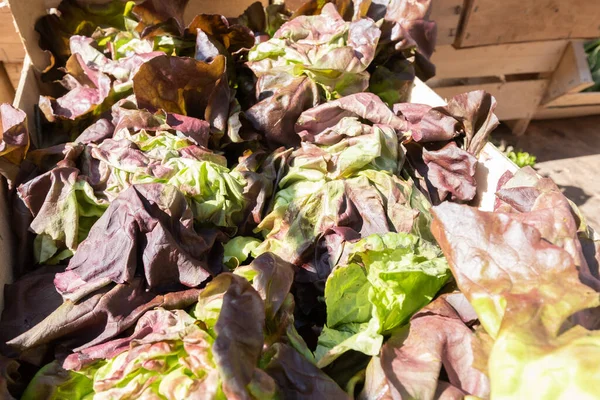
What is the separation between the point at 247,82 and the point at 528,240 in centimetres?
129

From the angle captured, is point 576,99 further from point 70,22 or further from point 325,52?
point 70,22

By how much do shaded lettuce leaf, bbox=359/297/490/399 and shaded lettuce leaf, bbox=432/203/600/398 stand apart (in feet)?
0.48

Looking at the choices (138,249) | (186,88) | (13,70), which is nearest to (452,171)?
(186,88)

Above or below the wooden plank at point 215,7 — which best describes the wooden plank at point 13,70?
below

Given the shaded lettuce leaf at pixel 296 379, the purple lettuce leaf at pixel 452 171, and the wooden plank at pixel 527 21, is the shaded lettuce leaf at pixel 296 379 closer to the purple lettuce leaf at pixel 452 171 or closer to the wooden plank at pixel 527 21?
the purple lettuce leaf at pixel 452 171

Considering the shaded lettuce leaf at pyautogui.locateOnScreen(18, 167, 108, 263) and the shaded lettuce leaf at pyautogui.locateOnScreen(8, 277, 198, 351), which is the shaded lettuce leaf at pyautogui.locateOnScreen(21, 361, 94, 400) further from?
the shaded lettuce leaf at pyautogui.locateOnScreen(18, 167, 108, 263)

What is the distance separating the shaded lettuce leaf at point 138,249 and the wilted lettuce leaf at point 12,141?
1.39 feet

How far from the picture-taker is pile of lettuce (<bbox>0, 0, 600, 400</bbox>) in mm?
945

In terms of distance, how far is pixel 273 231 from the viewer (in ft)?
4.60

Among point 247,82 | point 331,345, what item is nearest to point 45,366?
point 331,345

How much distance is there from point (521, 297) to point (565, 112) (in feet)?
12.4

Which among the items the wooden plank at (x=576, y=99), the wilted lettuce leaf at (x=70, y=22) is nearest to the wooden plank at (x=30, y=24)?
the wilted lettuce leaf at (x=70, y=22)

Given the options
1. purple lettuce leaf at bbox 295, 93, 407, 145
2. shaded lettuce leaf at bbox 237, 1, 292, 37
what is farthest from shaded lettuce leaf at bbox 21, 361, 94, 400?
shaded lettuce leaf at bbox 237, 1, 292, 37

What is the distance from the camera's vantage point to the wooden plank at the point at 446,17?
2963 mm
